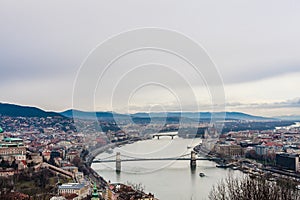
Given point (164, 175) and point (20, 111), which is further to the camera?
point (20, 111)

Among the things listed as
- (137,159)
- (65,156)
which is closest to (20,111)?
(65,156)

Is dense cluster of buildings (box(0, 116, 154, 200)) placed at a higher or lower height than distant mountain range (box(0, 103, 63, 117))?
lower

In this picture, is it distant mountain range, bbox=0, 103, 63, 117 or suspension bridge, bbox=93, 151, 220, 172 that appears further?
distant mountain range, bbox=0, 103, 63, 117

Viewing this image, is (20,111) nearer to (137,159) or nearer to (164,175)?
(137,159)

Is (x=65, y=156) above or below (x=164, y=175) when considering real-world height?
above

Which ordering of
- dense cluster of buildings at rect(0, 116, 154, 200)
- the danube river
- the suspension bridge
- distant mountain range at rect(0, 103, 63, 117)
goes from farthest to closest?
distant mountain range at rect(0, 103, 63, 117) → the suspension bridge → dense cluster of buildings at rect(0, 116, 154, 200) → the danube river

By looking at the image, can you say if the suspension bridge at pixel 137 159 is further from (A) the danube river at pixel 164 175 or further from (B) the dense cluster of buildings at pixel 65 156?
(B) the dense cluster of buildings at pixel 65 156

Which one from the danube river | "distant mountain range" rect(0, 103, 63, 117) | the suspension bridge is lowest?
the danube river

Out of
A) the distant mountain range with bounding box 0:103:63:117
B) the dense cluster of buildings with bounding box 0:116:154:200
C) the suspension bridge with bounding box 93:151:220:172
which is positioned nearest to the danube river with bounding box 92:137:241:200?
the suspension bridge with bounding box 93:151:220:172

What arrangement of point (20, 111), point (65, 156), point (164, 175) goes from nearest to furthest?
point (164, 175)
point (65, 156)
point (20, 111)

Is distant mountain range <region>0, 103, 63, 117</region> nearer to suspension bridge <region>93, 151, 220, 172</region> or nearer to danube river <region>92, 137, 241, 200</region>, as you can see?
danube river <region>92, 137, 241, 200</region>
